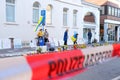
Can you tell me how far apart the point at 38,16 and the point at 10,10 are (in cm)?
422

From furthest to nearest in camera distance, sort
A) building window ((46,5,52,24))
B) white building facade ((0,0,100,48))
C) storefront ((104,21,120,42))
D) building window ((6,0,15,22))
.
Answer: storefront ((104,21,120,42)) < building window ((46,5,52,24)) < building window ((6,0,15,22)) < white building facade ((0,0,100,48))

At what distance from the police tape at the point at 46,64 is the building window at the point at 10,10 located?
16.4 m

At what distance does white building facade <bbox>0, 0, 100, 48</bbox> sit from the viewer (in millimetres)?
25047

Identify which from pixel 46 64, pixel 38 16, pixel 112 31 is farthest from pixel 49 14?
pixel 46 64

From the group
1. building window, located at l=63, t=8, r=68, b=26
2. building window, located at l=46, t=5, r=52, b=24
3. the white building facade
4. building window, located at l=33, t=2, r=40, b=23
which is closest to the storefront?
the white building facade

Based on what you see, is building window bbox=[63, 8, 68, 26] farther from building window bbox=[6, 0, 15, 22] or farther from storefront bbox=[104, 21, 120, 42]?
storefront bbox=[104, 21, 120, 42]

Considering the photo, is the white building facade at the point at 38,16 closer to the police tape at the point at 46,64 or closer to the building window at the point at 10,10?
the building window at the point at 10,10

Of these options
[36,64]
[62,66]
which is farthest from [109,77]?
[36,64]

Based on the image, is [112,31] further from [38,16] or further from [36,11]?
[36,11]

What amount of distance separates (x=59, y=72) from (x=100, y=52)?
3208 millimetres

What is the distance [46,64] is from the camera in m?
6.57

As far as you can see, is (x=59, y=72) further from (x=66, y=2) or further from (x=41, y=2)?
(x=66, y=2)

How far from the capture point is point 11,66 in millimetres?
5445

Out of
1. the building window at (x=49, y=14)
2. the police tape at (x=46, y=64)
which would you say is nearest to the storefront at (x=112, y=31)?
the building window at (x=49, y=14)
